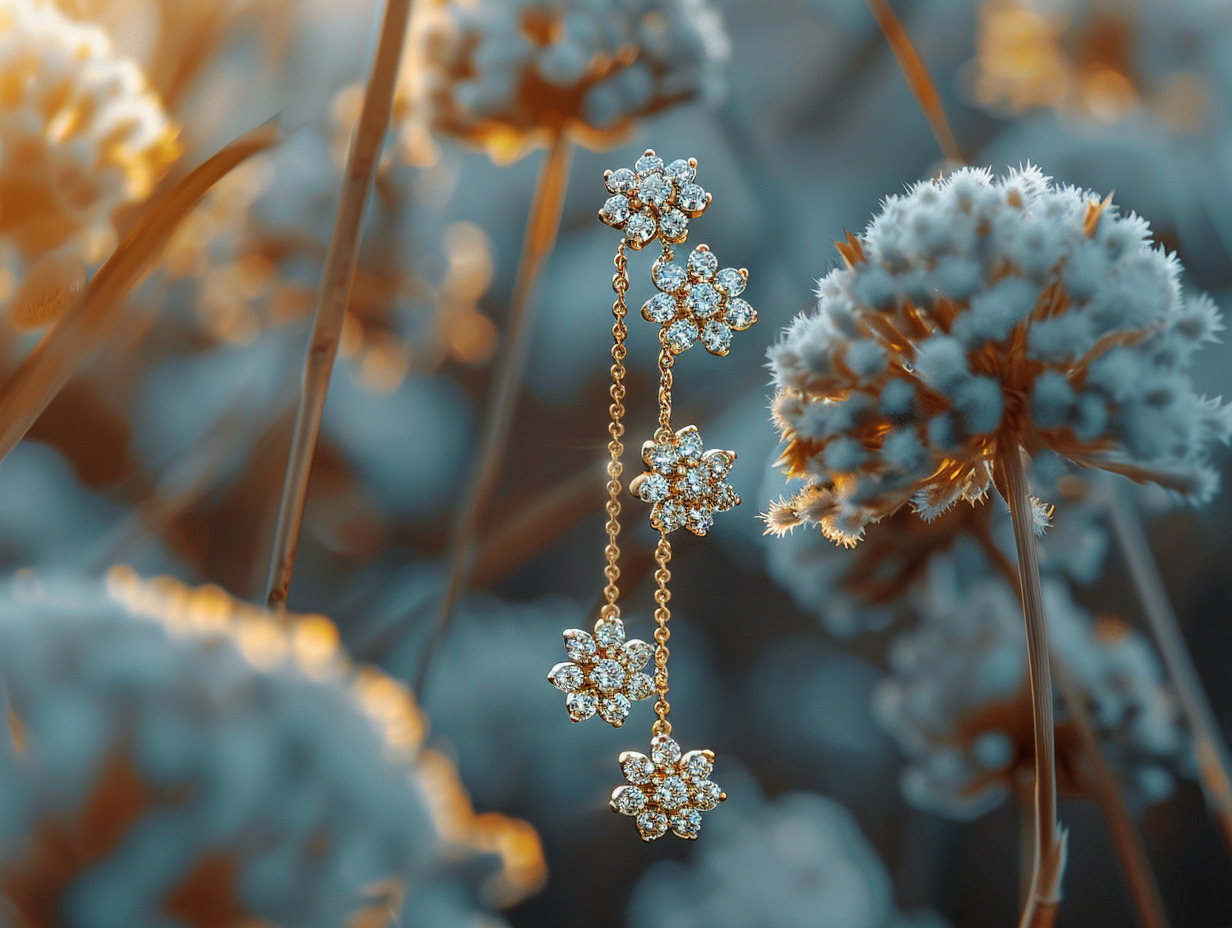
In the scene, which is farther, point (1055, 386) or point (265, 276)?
point (265, 276)

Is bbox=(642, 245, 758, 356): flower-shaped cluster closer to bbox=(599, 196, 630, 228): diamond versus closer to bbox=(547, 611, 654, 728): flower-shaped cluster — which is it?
bbox=(599, 196, 630, 228): diamond

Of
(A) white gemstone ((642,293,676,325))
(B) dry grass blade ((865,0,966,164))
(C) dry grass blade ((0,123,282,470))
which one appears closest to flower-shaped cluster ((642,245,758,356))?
(A) white gemstone ((642,293,676,325))

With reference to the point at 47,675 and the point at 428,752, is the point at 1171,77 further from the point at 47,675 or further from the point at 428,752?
the point at 47,675

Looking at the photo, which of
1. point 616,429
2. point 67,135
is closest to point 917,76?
point 616,429

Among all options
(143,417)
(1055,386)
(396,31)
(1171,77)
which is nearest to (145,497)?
(143,417)

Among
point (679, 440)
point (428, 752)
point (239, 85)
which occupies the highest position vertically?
point (239, 85)

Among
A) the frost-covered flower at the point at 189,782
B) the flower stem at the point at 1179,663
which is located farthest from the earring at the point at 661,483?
the flower stem at the point at 1179,663

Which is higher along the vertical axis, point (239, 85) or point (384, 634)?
point (239, 85)
